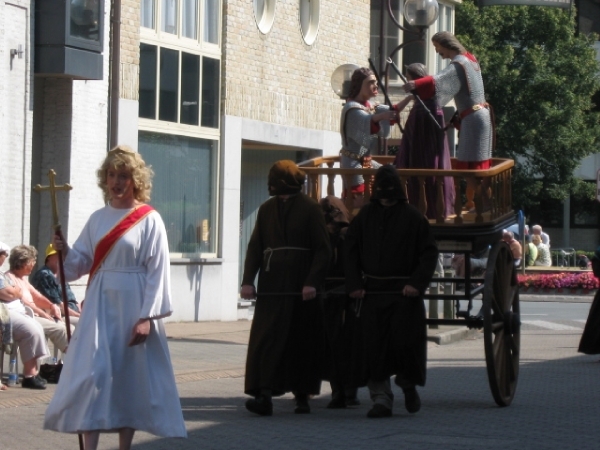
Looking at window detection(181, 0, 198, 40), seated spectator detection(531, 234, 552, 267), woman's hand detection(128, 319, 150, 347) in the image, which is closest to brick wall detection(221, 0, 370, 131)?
window detection(181, 0, 198, 40)

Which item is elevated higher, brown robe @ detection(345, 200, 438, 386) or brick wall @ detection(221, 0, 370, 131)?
brick wall @ detection(221, 0, 370, 131)

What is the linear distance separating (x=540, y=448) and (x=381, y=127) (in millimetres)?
3764

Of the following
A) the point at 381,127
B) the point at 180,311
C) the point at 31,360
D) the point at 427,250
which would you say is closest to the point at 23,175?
the point at 180,311

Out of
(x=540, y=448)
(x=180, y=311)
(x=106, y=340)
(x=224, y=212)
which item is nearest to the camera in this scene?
(x=106, y=340)

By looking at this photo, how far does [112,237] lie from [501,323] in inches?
184

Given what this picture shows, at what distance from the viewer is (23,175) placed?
57.1 feet

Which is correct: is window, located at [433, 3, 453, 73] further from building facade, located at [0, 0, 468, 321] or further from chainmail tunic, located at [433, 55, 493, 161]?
chainmail tunic, located at [433, 55, 493, 161]

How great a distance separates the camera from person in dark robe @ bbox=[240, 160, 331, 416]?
34.5 feet

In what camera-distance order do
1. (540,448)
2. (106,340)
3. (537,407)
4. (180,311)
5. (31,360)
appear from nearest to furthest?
(106,340), (540,448), (537,407), (31,360), (180,311)

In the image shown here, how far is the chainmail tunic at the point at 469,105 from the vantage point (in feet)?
37.1

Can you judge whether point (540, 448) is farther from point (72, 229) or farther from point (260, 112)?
point (260, 112)

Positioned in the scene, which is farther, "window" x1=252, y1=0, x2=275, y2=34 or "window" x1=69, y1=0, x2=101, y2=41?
"window" x1=252, y1=0, x2=275, y2=34

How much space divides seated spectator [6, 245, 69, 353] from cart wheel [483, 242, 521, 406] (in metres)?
3.95

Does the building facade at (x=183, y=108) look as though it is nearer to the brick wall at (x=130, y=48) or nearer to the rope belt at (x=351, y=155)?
the brick wall at (x=130, y=48)
